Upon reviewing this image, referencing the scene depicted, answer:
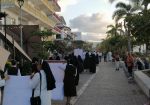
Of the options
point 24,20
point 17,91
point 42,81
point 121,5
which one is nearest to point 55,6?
point 121,5

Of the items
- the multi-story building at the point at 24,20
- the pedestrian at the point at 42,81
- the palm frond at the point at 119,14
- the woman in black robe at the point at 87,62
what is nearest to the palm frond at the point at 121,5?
the palm frond at the point at 119,14

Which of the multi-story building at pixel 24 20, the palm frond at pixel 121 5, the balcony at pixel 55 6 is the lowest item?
the multi-story building at pixel 24 20

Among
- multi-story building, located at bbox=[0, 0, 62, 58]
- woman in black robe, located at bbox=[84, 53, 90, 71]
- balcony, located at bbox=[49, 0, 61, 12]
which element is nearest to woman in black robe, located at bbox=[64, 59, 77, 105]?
multi-story building, located at bbox=[0, 0, 62, 58]

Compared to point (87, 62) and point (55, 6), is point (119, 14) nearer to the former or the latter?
point (55, 6)

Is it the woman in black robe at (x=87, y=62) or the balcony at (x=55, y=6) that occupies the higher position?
the balcony at (x=55, y=6)

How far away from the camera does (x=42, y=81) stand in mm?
11219

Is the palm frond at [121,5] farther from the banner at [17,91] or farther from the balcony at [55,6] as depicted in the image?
the banner at [17,91]

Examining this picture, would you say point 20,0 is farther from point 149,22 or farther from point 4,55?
point 4,55

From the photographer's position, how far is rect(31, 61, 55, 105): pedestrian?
11141mm

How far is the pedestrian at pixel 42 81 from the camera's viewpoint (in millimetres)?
11141

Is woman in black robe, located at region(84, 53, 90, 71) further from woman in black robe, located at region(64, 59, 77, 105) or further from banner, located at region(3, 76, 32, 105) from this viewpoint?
banner, located at region(3, 76, 32, 105)

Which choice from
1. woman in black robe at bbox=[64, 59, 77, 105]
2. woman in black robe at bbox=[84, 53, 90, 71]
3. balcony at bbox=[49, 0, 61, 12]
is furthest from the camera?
balcony at bbox=[49, 0, 61, 12]

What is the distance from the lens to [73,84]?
15.6 m

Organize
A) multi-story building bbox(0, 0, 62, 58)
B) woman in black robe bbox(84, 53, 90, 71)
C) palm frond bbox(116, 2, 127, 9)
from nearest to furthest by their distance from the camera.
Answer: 1. multi-story building bbox(0, 0, 62, 58)
2. woman in black robe bbox(84, 53, 90, 71)
3. palm frond bbox(116, 2, 127, 9)
